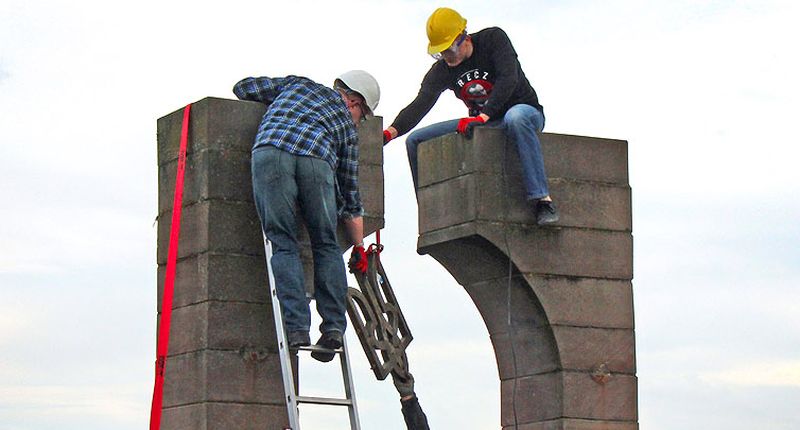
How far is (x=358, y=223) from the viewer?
11.1 meters

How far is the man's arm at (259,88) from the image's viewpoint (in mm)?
11102

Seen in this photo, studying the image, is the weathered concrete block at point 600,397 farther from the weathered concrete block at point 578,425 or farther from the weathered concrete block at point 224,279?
the weathered concrete block at point 224,279

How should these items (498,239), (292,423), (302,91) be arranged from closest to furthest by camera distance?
(292,423), (302,91), (498,239)

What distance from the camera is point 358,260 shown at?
11586mm

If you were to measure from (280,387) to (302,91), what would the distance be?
186 centimetres

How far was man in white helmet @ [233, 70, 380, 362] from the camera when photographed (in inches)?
411

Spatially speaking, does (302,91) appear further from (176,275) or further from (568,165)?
(568,165)

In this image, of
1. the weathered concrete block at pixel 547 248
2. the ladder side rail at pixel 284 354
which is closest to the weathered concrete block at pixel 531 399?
the weathered concrete block at pixel 547 248

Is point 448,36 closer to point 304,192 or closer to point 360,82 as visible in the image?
point 360,82

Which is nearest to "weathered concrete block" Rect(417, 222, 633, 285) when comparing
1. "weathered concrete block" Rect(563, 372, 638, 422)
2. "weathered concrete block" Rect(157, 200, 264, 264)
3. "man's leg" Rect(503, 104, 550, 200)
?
"man's leg" Rect(503, 104, 550, 200)

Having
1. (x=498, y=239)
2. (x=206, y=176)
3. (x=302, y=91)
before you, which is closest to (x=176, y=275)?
(x=206, y=176)

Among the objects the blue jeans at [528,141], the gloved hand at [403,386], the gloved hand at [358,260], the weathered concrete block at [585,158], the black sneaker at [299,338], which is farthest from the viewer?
the weathered concrete block at [585,158]

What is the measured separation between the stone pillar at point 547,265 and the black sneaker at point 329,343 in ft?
7.19

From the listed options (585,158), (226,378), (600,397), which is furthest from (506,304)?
(226,378)
